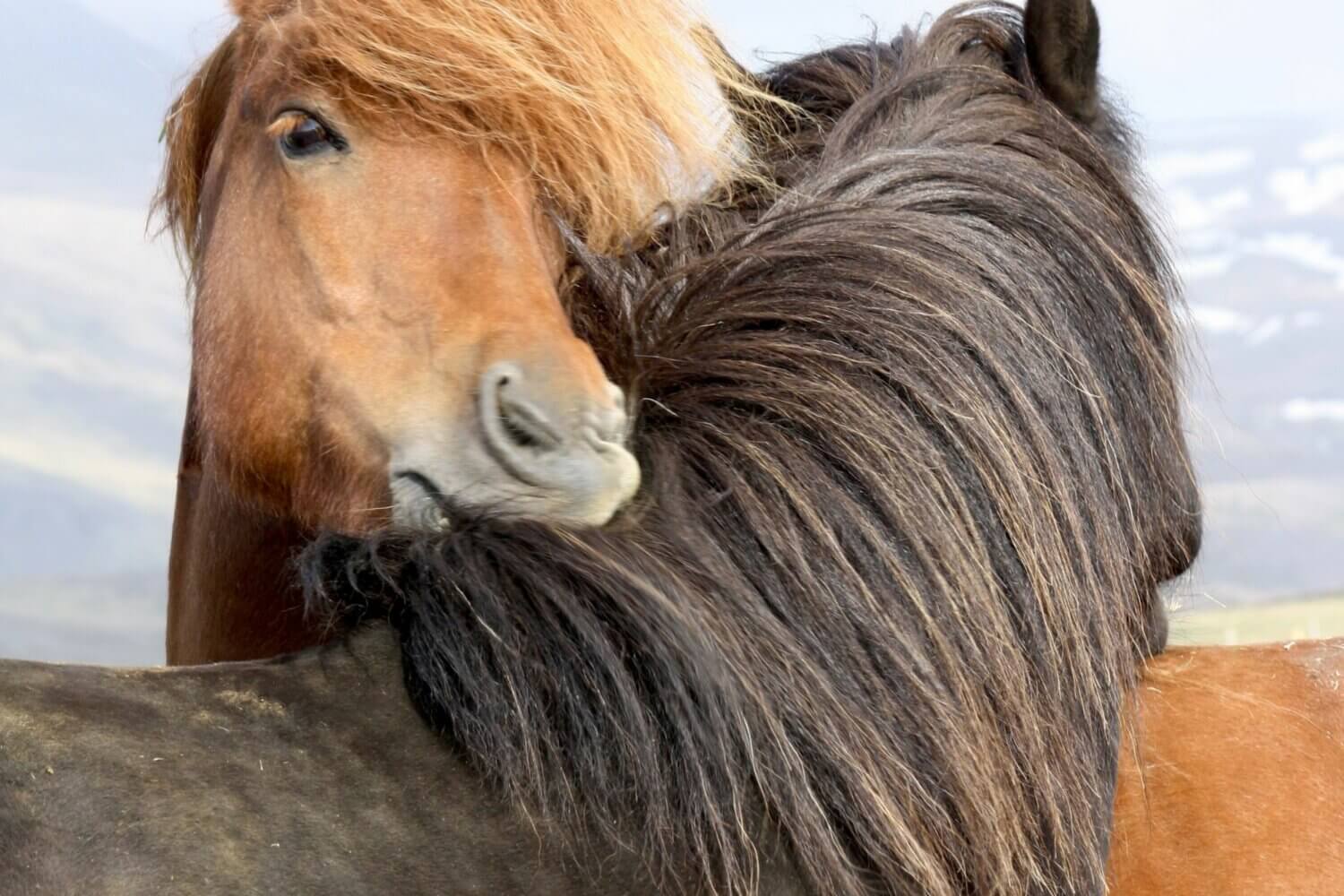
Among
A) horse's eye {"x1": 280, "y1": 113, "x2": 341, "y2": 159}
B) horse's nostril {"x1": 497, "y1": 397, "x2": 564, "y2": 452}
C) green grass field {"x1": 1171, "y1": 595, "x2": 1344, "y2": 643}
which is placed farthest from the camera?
green grass field {"x1": 1171, "y1": 595, "x2": 1344, "y2": 643}

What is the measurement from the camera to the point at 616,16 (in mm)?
2123

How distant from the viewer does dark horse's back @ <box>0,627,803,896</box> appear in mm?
1035

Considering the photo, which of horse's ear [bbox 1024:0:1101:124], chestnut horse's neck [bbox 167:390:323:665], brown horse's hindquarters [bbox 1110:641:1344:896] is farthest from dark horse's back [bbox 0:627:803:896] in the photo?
horse's ear [bbox 1024:0:1101:124]

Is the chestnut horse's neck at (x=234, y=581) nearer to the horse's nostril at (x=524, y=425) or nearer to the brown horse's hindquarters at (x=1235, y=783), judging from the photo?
the horse's nostril at (x=524, y=425)

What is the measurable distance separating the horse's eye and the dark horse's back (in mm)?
999

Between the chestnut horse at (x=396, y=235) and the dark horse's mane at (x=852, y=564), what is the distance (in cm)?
23

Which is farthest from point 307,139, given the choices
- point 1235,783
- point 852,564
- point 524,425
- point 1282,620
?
point 1282,620

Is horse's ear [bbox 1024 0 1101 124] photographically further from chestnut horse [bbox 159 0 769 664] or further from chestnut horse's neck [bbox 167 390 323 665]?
chestnut horse's neck [bbox 167 390 323 665]

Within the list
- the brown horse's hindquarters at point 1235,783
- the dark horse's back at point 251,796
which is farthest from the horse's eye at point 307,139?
the brown horse's hindquarters at point 1235,783

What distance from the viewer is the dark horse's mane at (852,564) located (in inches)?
47.4

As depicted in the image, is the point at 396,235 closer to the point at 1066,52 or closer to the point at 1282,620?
the point at 1066,52

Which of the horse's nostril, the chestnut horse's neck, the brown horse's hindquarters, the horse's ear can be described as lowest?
the brown horse's hindquarters

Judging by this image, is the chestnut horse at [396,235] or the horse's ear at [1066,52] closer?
the chestnut horse at [396,235]

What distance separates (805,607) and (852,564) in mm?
72
